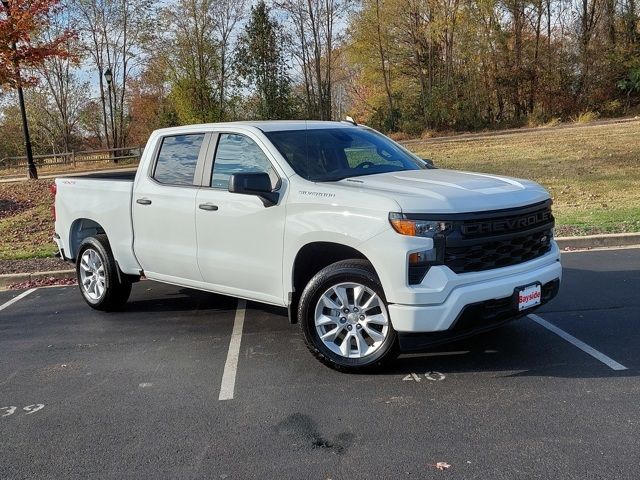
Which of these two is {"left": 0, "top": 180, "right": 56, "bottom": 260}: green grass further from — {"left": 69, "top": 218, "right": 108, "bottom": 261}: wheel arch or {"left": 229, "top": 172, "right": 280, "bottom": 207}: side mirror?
{"left": 229, "top": 172, "right": 280, "bottom": 207}: side mirror

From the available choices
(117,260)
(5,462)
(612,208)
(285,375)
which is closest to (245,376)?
(285,375)

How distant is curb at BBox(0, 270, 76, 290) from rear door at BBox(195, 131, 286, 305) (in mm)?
3967

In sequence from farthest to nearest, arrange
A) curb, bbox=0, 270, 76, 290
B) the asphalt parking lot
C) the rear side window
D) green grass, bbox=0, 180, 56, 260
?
green grass, bbox=0, 180, 56, 260, curb, bbox=0, 270, 76, 290, the rear side window, the asphalt parking lot

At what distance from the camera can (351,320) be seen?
14.7ft

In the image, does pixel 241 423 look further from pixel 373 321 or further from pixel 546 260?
pixel 546 260

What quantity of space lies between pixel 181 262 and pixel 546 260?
3114 millimetres

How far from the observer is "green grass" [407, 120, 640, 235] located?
33.8 ft

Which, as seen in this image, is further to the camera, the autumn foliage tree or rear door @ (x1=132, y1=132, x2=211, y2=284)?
the autumn foliage tree

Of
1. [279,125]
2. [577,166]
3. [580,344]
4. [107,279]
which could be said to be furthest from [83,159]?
[580,344]

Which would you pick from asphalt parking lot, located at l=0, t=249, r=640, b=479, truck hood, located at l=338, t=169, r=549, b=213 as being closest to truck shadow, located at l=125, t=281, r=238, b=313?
asphalt parking lot, located at l=0, t=249, r=640, b=479

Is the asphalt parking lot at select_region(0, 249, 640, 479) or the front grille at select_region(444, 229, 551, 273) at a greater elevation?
the front grille at select_region(444, 229, 551, 273)

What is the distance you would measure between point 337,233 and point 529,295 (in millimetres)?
1436

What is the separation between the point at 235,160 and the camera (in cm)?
530

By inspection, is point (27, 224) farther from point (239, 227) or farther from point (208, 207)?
point (239, 227)
